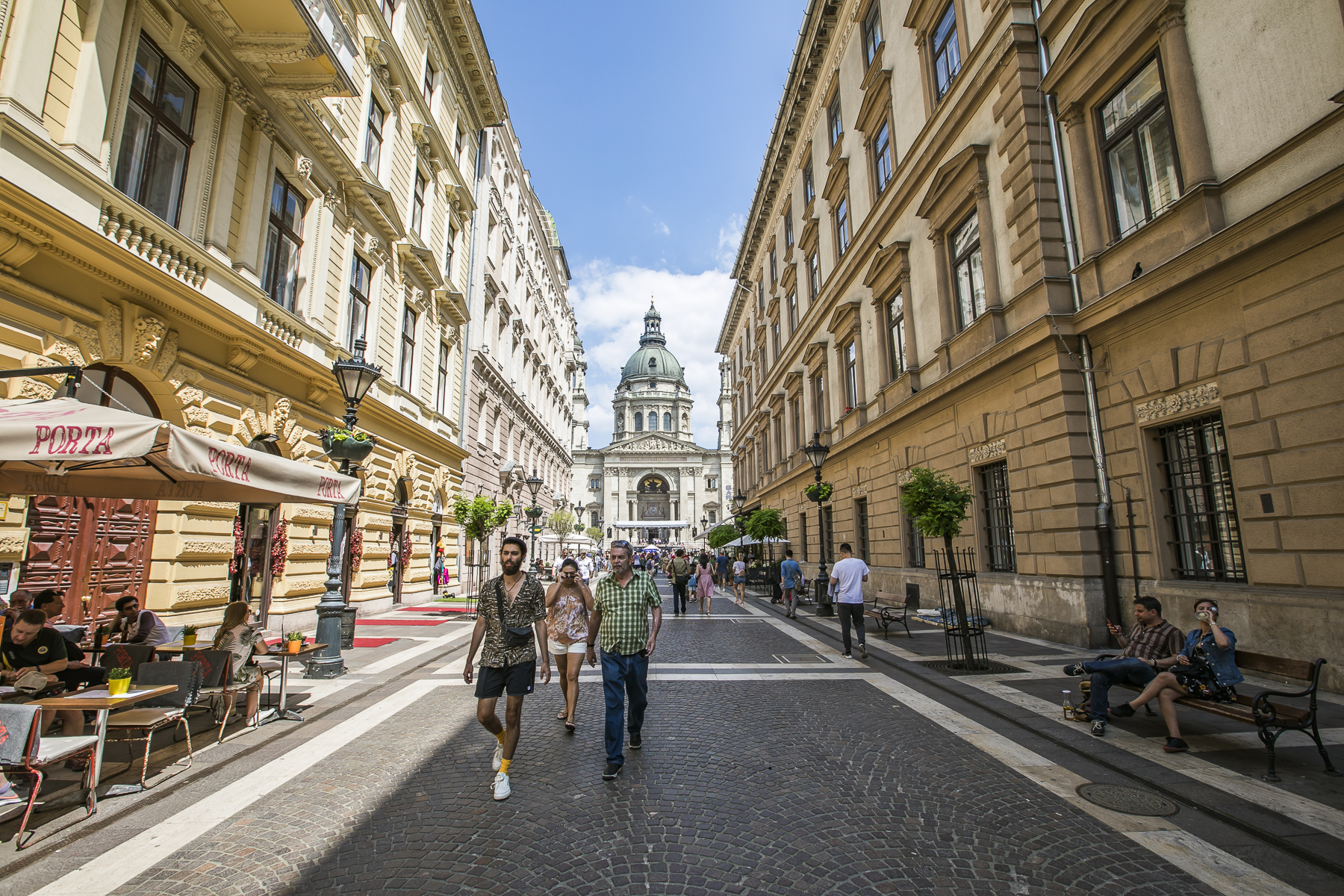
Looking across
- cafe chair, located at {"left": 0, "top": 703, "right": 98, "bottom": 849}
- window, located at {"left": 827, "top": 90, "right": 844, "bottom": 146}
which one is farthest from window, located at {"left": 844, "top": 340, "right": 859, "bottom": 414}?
cafe chair, located at {"left": 0, "top": 703, "right": 98, "bottom": 849}

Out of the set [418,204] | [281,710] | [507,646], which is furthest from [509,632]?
[418,204]

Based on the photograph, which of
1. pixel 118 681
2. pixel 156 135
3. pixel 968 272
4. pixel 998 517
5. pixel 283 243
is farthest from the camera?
pixel 968 272

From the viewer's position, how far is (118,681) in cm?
468

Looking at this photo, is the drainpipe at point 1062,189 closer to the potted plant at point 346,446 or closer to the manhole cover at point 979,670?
the manhole cover at point 979,670

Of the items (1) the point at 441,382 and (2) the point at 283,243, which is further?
(1) the point at 441,382

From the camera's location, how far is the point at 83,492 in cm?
661

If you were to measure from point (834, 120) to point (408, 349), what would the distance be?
54.9 ft

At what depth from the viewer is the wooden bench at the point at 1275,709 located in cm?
460

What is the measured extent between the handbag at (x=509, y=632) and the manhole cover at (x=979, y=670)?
20.2 feet

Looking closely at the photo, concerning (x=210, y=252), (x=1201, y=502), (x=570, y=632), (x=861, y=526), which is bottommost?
(x=570, y=632)

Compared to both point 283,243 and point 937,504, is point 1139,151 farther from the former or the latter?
point 283,243

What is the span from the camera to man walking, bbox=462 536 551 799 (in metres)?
4.66

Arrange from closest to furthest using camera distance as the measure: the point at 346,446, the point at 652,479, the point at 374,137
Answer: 1. the point at 346,446
2. the point at 374,137
3. the point at 652,479

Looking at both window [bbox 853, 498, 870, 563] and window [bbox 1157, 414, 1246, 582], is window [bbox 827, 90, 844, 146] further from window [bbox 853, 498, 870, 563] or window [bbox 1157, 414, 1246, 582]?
window [bbox 1157, 414, 1246, 582]
